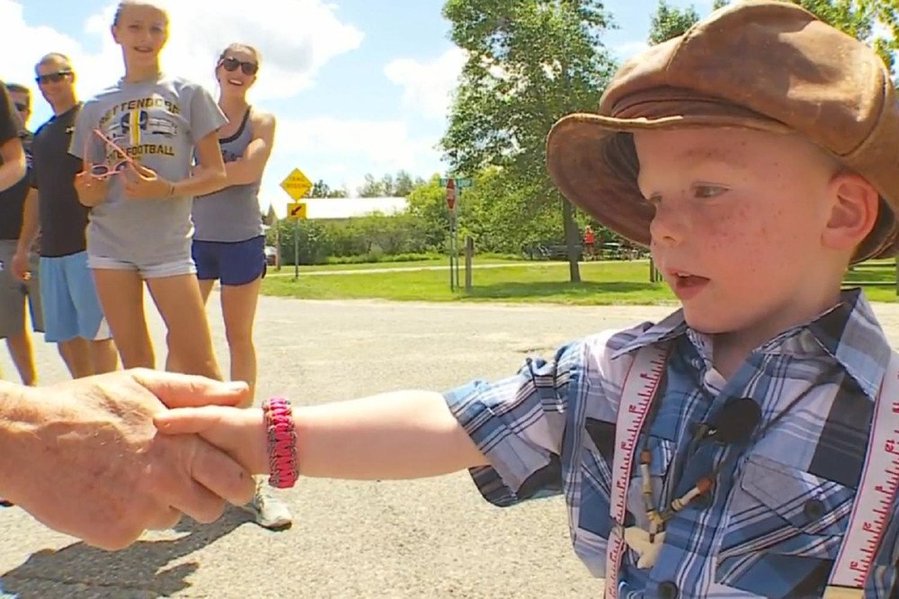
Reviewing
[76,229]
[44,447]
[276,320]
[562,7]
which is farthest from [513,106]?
[44,447]

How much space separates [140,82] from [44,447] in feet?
7.79

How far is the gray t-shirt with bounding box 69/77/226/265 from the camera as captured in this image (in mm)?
3570

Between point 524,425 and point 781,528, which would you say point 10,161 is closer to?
point 524,425

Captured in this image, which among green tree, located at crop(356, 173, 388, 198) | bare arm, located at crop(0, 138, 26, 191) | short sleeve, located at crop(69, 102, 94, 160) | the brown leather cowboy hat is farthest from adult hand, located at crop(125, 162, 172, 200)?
green tree, located at crop(356, 173, 388, 198)

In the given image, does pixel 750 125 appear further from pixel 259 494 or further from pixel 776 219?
pixel 259 494

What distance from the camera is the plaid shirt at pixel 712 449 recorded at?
1307 mm

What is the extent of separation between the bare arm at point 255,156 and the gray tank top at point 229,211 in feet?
0.17

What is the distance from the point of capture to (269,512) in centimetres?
345

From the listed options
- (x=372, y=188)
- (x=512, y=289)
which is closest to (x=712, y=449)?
(x=512, y=289)

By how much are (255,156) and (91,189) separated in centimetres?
75

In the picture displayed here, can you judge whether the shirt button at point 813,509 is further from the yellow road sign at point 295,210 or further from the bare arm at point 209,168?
the yellow road sign at point 295,210

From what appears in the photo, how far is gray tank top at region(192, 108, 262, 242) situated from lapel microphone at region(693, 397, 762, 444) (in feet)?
9.96

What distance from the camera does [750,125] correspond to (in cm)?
134

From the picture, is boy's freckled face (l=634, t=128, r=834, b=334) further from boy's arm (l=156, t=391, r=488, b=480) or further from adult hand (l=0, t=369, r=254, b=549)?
adult hand (l=0, t=369, r=254, b=549)
